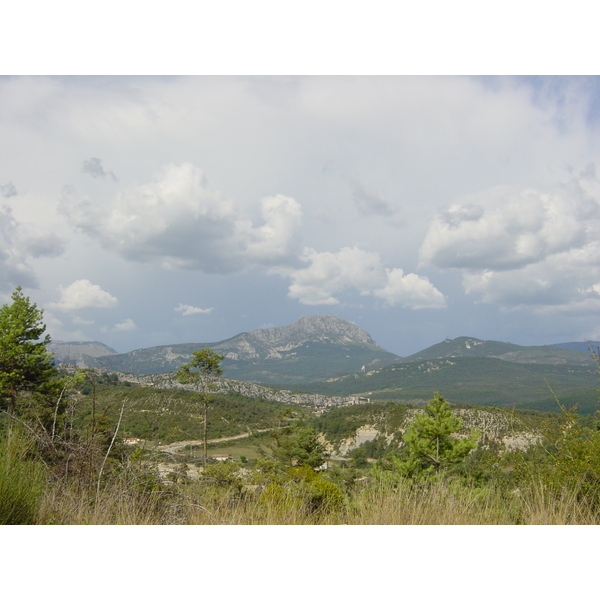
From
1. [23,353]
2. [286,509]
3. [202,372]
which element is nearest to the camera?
[286,509]

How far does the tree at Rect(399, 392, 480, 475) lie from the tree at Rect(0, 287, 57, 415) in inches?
617

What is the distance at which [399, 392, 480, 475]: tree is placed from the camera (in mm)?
17766

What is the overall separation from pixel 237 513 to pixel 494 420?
51.5 meters

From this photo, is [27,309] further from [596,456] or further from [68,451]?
[596,456]

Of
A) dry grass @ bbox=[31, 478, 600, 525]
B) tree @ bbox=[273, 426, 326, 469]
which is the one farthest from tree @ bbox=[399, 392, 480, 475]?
dry grass @ bbox=[31, 478, 600, 525]

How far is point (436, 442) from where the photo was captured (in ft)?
60.5

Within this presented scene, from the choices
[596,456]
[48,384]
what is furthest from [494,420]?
[596,456]

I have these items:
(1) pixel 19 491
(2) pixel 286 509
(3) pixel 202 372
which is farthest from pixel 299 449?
(1) pixel 19 491

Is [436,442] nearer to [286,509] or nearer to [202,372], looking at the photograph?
[202,372]

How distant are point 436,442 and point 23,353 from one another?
18.8 m

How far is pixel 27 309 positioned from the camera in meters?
19.2

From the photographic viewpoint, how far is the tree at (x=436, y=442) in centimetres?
1777

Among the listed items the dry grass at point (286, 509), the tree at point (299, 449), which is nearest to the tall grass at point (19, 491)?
the dry grass at point (286, 509)

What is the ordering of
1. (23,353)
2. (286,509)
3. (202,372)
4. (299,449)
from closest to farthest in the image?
(286,509), (23,353), (202,372), (299,449)
